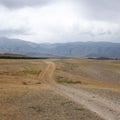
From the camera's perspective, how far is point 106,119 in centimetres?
2420

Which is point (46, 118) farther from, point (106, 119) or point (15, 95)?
point (15, 95)

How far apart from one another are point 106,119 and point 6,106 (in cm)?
926

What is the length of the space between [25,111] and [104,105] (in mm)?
7346

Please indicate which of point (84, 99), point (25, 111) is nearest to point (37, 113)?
point (25, 111)

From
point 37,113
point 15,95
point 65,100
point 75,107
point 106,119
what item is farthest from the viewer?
point 15,95

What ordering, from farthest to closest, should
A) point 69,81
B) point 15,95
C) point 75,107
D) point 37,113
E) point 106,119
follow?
point 69,81, point 15,95, point 75,107, point 37,113, point 106,119

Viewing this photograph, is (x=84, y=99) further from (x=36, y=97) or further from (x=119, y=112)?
(x=119, y=112)

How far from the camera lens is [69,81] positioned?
56.3m

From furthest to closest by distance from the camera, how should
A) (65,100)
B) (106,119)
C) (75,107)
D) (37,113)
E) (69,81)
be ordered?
(69,81) < (65,100) < (75,107) < (37,113) < (106,119)

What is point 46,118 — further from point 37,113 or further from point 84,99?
point 84,99

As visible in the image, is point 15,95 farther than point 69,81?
No

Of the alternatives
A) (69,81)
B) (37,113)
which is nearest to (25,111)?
(37,113)

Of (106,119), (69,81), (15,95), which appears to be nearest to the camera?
(106,119)

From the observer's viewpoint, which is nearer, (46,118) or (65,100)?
(46,118)
